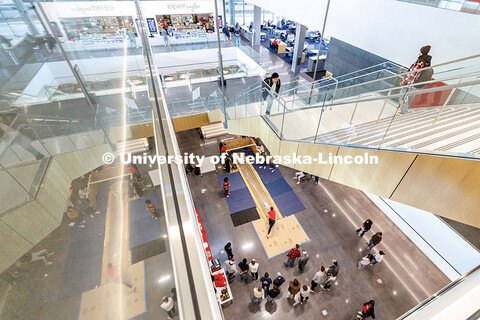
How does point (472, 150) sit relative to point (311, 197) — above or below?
below

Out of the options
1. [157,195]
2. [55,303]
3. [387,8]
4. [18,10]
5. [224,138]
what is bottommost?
[55,303]

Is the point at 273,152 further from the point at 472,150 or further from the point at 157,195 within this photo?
the point at 157,195

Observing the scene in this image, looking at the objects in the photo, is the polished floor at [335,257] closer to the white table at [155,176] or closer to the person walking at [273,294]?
the person walking at [273,294]

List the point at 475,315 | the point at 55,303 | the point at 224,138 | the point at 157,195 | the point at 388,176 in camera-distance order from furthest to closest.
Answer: the point at 224,138, the point at 388,176, the point at 157,195, the point at 475,315, the point at 55,303

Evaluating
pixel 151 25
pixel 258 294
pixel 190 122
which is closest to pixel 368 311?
pixel 258 294

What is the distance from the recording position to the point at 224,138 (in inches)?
478

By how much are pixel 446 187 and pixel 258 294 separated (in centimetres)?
475

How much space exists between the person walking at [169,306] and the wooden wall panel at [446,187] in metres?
4.00

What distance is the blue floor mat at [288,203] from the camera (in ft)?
27.5

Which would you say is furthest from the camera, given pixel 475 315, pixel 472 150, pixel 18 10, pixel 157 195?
pixel 472 150

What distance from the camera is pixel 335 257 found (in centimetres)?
691

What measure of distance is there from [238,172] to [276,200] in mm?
2374

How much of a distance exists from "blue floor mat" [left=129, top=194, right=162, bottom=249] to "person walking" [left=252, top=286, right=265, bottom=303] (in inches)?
226

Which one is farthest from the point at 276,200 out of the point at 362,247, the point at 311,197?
the point at 362,247
